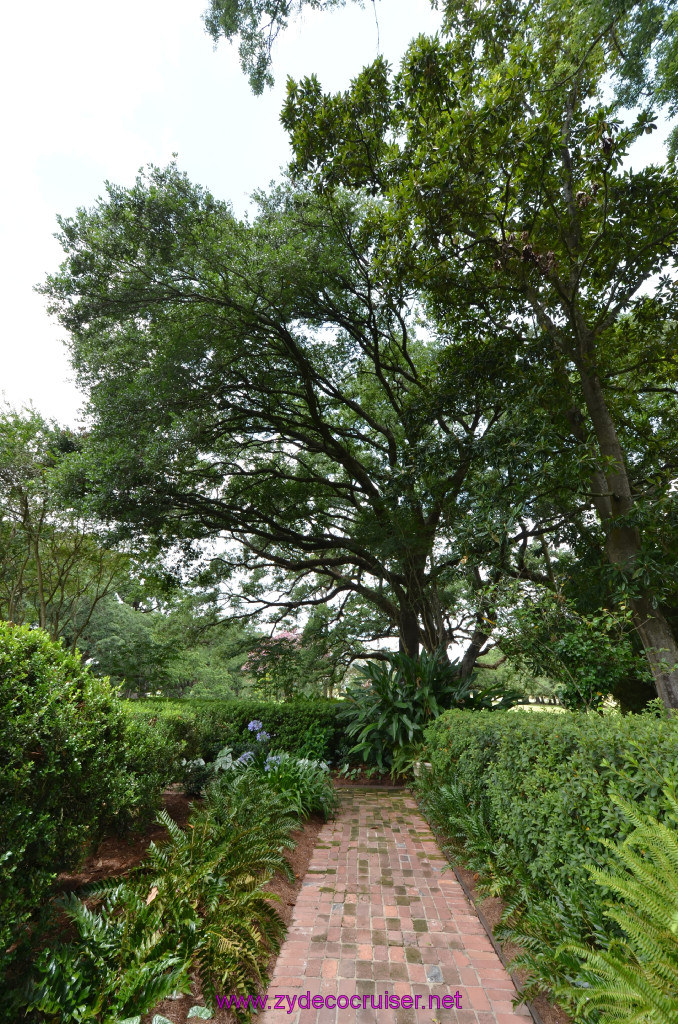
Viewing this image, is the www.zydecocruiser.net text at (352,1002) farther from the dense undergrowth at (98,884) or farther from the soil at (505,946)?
the soil at (505,946)

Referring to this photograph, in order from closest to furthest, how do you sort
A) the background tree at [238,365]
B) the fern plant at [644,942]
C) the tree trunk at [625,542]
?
the fern plant at [644,942] < the tree trunk at [625,542] < the background tree at [238,365]

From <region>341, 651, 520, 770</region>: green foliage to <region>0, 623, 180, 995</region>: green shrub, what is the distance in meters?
4.65

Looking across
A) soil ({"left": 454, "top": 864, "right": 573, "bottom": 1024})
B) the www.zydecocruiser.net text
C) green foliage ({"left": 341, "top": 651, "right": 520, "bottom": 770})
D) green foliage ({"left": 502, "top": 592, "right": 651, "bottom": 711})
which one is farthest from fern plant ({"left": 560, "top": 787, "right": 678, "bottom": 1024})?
green foliage ({"left": 341, "top": 651, "right": 520, "bottom": 770})

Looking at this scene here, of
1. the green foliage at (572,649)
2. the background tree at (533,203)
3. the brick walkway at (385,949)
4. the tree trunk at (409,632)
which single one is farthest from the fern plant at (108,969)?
the tree trunk at (409,632)

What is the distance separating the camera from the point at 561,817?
7.77 ft

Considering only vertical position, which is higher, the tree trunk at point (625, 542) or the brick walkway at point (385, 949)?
the tree trunk at point (625, 542)

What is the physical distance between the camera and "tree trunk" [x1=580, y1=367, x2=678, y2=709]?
4789 millimetres

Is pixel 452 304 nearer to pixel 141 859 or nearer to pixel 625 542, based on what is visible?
pixel 625 542

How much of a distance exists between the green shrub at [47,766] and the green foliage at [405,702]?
4.65 meters

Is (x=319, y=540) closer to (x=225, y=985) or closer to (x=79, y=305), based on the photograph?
(x=79, y=305)

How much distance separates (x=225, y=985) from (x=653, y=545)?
17.3 ft

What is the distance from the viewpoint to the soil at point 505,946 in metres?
2.13

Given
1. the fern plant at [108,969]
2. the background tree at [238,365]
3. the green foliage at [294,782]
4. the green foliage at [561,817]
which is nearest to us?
the fern plant at [108,969]

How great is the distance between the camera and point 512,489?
17.8 ft
